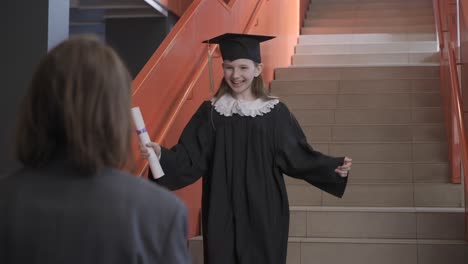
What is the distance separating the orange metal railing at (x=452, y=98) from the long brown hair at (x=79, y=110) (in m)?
3.40

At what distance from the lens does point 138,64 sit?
8672mm

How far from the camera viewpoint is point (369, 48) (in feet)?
29.6

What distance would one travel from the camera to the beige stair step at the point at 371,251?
458 cm

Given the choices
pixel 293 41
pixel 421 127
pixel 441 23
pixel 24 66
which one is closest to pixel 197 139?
Answer: pixel 24 66

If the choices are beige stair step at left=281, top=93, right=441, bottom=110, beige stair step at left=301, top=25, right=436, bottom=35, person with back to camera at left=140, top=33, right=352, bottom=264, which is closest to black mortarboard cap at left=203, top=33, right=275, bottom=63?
person with back to camera at left=140, top=33, right=352, bottom=264

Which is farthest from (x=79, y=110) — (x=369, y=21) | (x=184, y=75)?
(x=369, y=21)

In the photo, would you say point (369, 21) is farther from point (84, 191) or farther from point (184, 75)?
point (84, 191)

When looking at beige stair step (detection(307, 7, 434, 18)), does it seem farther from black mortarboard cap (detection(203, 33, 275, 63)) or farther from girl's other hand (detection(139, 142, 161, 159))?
girl's other hand (detection(139, 142, 161, 159))

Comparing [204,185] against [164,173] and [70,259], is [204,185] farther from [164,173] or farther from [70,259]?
[70,259]

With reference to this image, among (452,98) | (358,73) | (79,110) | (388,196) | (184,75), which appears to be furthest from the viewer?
(358,73)

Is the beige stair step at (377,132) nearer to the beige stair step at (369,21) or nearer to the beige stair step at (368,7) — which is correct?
the beige stair step at (369,21)

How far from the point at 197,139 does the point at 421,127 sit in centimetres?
322

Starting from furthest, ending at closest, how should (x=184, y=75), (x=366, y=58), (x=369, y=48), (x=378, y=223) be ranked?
(x=369, y=48) → (x=366, y=58) → (x=378, y=223) → (x=184, y=75)

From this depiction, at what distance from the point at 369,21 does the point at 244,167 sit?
7.32 m
